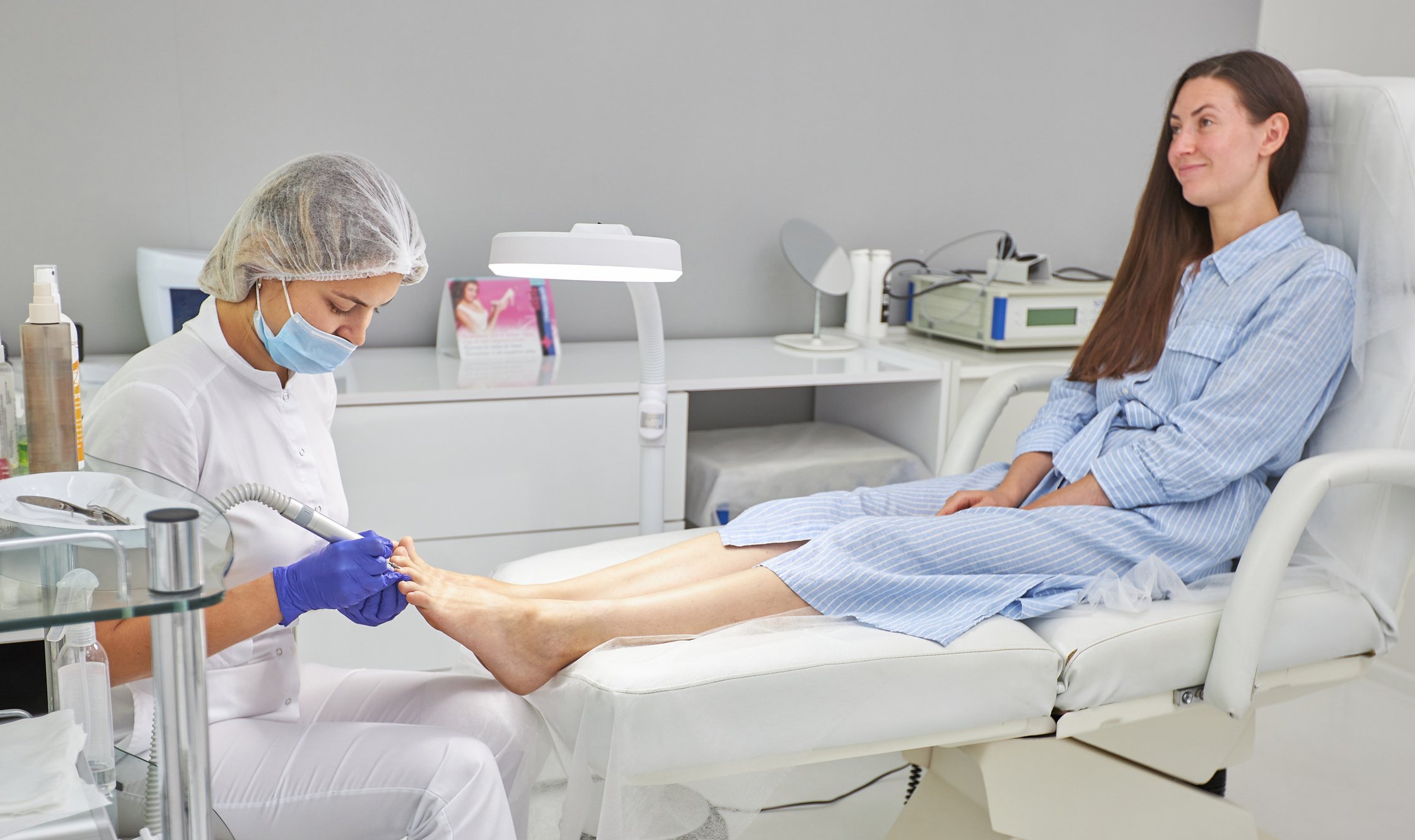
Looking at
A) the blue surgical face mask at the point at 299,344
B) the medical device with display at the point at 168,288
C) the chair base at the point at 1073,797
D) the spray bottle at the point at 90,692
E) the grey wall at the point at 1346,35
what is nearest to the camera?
the spray bottle at the point at 90,692

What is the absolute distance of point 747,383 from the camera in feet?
7.84

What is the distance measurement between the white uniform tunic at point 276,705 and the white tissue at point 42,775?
184 millimetres

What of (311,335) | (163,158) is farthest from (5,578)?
(163,158)

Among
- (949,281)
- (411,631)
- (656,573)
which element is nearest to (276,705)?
(656,573)

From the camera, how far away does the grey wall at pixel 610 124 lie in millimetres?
2350

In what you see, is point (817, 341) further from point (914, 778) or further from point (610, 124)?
point (914, 778)

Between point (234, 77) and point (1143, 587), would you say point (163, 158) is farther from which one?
point (1143, 587)

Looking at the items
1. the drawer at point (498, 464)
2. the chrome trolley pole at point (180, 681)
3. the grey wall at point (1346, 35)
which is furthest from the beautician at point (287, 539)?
the grey wall at point (1346, 35)

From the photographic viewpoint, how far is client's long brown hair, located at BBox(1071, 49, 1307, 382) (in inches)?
74.1

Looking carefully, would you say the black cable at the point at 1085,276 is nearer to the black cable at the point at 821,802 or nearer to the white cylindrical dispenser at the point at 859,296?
the white cylindrical dispenser at the point at 859,296

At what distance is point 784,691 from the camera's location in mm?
1385

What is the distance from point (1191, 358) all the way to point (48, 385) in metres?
1.63

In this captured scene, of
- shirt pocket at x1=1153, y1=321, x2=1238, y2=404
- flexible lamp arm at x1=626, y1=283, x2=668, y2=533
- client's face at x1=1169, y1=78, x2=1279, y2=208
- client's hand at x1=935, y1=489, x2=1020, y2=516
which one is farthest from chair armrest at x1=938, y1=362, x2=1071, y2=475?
flexible lamp arm at x1=626, y1=283, x2=668, y2=533

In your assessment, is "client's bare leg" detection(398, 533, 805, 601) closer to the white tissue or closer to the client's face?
the white tissue
